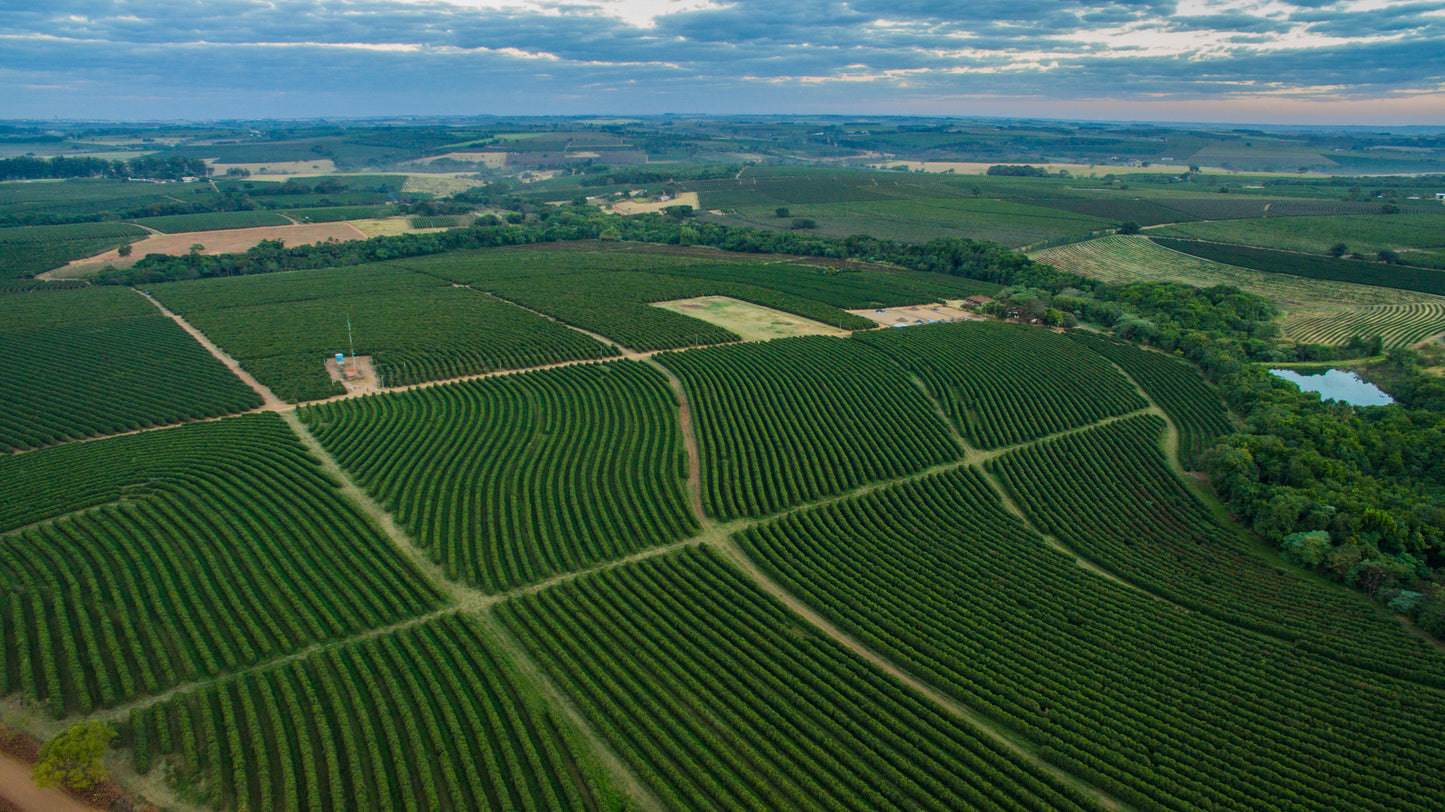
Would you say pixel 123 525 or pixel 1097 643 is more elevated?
pixel 123 525

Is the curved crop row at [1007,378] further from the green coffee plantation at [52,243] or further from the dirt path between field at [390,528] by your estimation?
the green coffee plantation at [52,243]

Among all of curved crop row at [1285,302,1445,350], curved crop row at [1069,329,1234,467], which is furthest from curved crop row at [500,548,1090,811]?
curved crop row at [1285,302,1445,350]

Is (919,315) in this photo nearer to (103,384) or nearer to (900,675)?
(900,675)

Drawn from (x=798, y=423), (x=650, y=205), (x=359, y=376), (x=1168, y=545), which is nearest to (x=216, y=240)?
(x=359, y=376)

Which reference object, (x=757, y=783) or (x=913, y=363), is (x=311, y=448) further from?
(x=913, y=363)

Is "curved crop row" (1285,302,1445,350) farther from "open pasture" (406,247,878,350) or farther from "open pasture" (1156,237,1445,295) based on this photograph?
"open pasture" (406,247,878,350)

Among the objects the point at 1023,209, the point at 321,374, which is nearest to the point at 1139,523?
the point at 321,374
